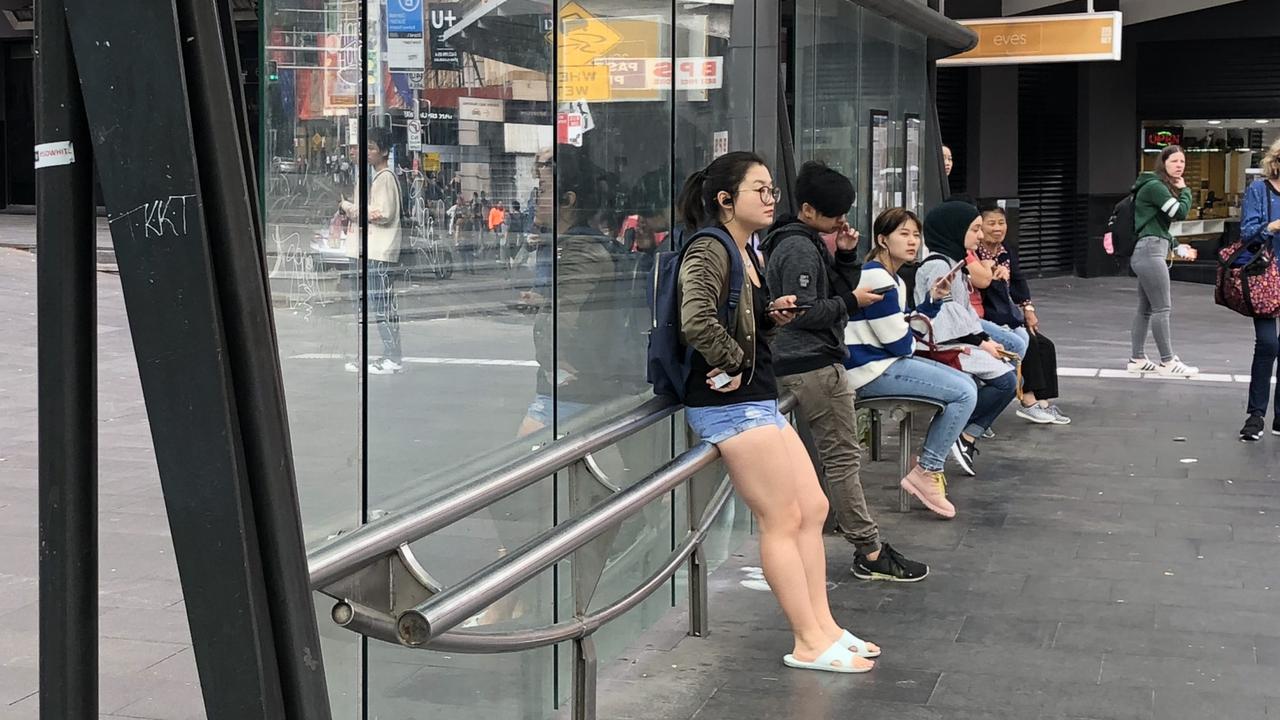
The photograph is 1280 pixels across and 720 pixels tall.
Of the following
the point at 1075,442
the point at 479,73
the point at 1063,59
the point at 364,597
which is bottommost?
the point at 1075,442

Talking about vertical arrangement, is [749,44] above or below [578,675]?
above

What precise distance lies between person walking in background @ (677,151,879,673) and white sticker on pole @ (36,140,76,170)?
2.75m

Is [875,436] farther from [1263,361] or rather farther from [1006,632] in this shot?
[1006,632]

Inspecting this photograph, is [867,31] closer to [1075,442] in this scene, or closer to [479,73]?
[1075,442]

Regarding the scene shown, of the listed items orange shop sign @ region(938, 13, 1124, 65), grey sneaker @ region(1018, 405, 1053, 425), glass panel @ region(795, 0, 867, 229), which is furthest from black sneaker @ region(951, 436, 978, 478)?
orange shop sign @ region(938, 13, 1124, 65)

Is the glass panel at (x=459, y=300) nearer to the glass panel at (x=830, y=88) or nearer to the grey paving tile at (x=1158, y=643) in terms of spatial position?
the grey paving tile at (x=1158, y=643)

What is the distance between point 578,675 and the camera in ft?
13.5

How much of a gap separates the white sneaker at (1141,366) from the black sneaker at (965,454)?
12.4 feet

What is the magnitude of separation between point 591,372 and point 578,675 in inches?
49.6

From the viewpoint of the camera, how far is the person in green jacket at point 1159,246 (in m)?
11.7

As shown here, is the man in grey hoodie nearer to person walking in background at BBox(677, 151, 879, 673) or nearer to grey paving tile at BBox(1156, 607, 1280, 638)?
person walking in background at BBox(677, 151, 879, 673)

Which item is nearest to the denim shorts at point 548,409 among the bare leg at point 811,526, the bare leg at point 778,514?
the bare leg at point 778,514

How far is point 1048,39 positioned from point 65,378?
1534cm

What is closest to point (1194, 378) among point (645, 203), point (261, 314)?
point (645, 203)
